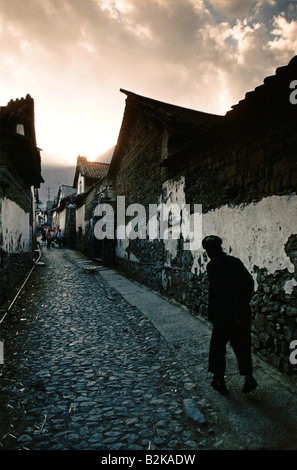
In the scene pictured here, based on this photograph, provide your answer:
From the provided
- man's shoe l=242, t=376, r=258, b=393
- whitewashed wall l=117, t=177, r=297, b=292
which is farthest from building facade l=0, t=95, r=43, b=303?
man's shoe l=242, t=376, r=258, b=393

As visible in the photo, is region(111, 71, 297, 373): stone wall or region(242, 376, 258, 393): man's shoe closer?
region(242, 376, 258, 393): man's shoe

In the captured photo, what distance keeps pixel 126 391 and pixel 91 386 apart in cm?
Answer: 44

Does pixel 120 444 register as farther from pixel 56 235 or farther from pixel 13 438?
pixel 56 235

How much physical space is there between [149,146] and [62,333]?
697 cm

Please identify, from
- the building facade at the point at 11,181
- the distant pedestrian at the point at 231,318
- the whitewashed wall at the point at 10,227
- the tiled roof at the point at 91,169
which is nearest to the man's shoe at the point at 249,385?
the distant pedestrian at the point at 231,318

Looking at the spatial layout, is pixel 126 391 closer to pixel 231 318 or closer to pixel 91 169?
pixel 231 318

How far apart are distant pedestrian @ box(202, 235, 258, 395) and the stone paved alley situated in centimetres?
29

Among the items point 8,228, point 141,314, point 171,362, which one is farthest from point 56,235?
point 171,362

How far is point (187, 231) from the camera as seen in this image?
670 cm

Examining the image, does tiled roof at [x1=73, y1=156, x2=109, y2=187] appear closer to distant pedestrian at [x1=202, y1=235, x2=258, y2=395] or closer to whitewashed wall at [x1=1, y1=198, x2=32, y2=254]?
whitewashed wall at [x1=1, y1=198, x2=32, y2=254]

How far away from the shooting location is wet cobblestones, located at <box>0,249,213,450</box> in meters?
2.43

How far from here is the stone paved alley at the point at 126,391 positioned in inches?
95.0

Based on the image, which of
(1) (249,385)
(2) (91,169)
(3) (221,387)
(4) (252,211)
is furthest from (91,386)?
(2) (91,169)

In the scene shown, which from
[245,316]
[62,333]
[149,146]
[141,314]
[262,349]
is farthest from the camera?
[149,146]
